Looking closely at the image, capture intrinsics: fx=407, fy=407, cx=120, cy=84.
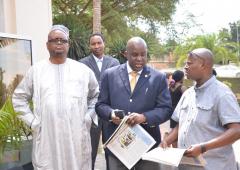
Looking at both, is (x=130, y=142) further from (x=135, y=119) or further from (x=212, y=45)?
(x=212, y=45)

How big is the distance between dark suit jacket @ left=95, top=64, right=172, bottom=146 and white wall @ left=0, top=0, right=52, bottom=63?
297cm

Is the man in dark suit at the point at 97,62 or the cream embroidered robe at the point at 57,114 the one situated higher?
the man in dark suit at the point at 97,62

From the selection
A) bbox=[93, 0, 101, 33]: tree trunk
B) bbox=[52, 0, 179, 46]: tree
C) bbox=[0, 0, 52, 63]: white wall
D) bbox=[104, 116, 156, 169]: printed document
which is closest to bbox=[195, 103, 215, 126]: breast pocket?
bbox=[104, 116, 156, 169]: printed document

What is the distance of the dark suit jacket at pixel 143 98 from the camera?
353 centimetres

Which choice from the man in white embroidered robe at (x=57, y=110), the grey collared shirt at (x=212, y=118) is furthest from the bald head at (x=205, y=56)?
the man in white embroidered robe at (x=57, y=110)

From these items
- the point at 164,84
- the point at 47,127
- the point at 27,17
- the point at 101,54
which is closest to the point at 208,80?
the point at 164,84

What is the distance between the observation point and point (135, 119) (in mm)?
3354

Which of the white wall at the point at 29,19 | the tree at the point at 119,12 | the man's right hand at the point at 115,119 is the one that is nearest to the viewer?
the man's right hand at the point at 115,119

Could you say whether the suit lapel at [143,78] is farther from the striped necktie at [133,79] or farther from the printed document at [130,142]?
the printed document at [130,142]

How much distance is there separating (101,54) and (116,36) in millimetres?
9103

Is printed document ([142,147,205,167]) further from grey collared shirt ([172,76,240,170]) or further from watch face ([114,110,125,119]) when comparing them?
watch face ([114,110,125,119])

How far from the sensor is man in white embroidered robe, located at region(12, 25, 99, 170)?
12.0ft

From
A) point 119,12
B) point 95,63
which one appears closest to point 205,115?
point 95,63

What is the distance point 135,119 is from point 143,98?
0.26 m
